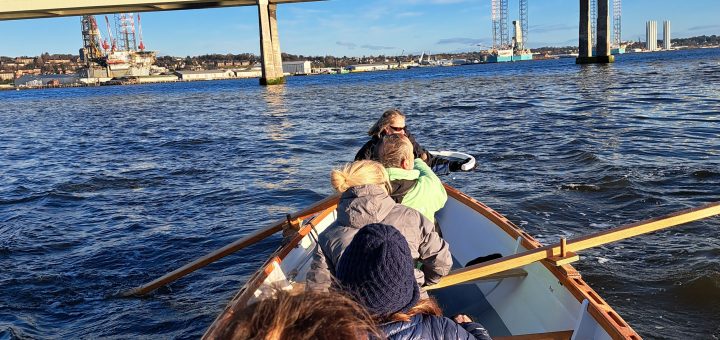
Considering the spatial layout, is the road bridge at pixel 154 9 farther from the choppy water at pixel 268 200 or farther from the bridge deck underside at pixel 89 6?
the choppy water at pixel 268 200

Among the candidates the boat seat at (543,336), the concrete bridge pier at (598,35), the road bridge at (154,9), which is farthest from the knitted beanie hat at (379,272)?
the concrete bridge pier at (598,35)

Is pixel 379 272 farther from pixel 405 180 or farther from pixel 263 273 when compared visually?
pixel 405 180

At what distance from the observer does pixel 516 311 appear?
3.98 metres

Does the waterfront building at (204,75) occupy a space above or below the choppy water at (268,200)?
above

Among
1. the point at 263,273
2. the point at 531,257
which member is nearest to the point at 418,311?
the point at 531,257

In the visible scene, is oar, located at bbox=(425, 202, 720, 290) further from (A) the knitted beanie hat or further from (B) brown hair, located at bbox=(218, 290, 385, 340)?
(B) brown hair, located at bbox=(218, 290, 385, 340)

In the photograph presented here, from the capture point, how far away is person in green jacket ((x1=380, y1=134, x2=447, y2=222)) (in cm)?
417

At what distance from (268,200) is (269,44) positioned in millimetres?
52891

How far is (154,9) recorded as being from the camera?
59312 mm

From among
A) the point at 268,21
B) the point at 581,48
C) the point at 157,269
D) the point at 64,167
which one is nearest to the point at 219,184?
the point at 157,269

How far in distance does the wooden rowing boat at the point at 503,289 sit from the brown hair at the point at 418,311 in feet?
3.61

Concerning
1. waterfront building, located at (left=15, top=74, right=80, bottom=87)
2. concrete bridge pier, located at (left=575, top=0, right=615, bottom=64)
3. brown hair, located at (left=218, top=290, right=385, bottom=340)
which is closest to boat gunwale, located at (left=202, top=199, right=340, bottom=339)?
brown hair, located at (left=218, top=290, right=385, bottom=340)

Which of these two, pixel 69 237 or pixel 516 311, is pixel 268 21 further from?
pixel 516 311

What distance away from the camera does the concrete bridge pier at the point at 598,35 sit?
62781mm
